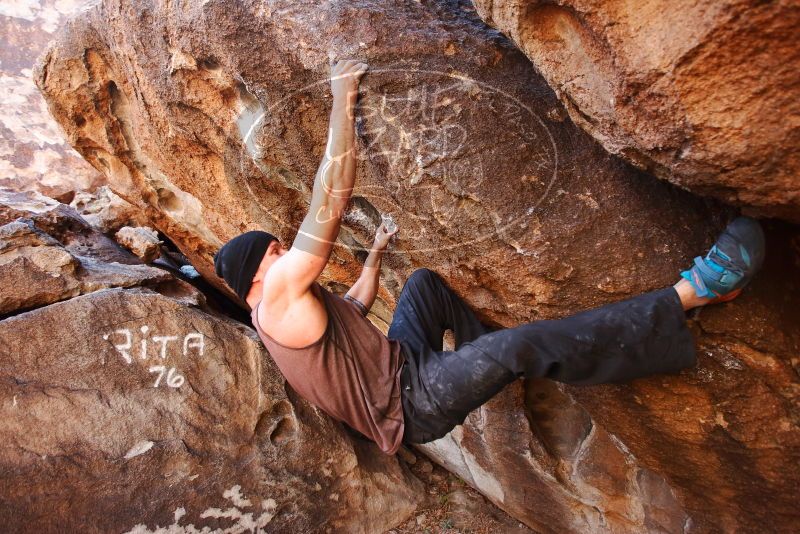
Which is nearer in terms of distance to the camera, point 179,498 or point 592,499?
point 179,498

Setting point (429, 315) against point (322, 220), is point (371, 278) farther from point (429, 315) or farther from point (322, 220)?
point (322, 220)

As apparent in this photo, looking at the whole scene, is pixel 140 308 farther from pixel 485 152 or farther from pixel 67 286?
pixel 485 152

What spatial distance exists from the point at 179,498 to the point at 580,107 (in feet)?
8.65

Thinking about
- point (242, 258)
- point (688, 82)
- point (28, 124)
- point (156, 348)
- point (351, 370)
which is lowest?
point (351, 370)

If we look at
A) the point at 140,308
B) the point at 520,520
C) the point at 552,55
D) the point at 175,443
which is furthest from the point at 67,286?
the point at 520,520

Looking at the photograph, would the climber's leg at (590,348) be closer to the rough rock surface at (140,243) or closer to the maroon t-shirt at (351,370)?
the maroon t-shirt at (351,370)

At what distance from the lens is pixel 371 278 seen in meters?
2.74

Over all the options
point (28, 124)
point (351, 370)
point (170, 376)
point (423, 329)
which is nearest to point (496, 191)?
point (423, 329)

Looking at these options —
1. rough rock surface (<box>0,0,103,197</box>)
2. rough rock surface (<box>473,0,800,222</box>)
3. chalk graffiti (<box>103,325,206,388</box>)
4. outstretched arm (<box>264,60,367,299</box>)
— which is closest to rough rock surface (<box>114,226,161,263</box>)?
chalk graffiti (<box>103,325,206,388</box>)

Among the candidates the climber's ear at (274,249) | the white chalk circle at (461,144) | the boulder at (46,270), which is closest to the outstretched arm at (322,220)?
the white chalk circle at (461,144)

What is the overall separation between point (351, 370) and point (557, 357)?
0.87 meters

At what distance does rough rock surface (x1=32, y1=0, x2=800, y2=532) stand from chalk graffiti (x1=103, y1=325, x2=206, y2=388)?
3.09ft

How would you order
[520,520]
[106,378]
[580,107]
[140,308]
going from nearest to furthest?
[580,107] < [106,378] < [140,308] < [520,520]

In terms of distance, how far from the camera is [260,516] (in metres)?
2.95
